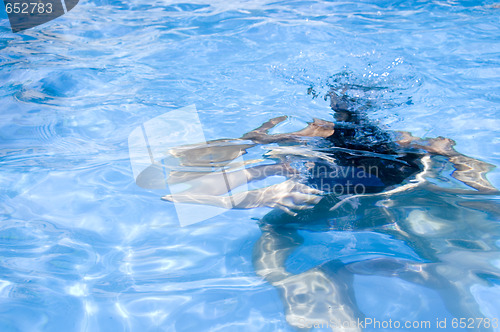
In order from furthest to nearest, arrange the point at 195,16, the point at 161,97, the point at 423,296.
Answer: the point at 195,16 < the point at 161,97 < the point at 423,296

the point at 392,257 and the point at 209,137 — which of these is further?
A: the point at 209,137

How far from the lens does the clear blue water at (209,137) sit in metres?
2.14

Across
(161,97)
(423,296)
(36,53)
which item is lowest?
(423,296)

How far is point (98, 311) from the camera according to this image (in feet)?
6.78

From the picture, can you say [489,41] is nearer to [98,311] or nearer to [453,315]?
[453,315]

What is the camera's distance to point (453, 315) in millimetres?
1983

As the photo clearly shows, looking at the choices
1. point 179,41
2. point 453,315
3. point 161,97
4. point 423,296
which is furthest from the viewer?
point 179,41

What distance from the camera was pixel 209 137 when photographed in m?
4.25

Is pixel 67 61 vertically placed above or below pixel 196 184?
above

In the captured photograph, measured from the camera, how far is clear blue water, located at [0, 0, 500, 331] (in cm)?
214

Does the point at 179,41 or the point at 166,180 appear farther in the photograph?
the point at 179,41

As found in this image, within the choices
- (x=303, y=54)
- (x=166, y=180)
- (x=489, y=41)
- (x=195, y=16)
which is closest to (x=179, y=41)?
(x=195, y=16)

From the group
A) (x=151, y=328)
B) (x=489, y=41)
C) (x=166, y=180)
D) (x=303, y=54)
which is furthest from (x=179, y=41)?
(x=151, y=328)

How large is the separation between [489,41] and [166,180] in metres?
6.37
